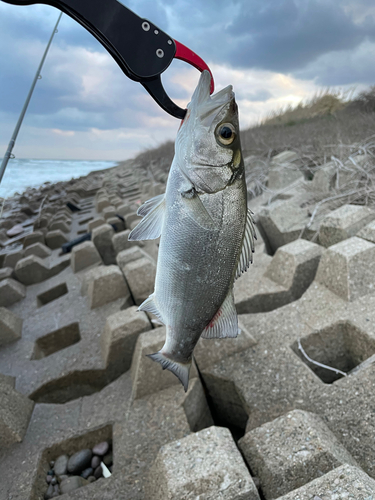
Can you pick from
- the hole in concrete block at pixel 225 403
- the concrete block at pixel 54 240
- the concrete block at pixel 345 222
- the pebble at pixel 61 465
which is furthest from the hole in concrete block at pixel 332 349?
the concrete block at pixel 54 240

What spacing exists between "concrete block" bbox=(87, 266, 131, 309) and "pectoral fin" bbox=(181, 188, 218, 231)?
279cm

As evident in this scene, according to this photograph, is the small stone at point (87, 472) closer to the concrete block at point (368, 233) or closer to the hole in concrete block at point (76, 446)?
the hole in concrete block at point (76, 446)

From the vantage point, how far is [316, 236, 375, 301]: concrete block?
284 centimetres

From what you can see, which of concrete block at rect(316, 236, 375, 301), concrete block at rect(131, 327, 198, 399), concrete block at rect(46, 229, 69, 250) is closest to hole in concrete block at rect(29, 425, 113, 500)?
concrete block at rect(131, 327, 198, 399)

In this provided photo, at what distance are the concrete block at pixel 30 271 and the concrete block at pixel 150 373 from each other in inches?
159

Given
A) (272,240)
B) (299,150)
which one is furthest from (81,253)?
(299,150)

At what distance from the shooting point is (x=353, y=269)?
285cm

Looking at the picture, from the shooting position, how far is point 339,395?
2234 mm

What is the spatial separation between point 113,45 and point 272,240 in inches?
161

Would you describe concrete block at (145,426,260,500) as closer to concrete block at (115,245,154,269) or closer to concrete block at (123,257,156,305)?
concrete block at (123,257,156,305)

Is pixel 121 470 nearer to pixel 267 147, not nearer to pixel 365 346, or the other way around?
pixel 365 346

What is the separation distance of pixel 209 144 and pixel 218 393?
2.16m

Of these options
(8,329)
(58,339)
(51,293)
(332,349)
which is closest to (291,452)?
(332,349)

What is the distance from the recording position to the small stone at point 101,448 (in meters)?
2.51
